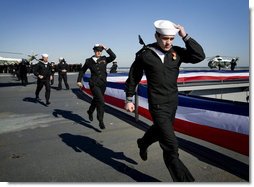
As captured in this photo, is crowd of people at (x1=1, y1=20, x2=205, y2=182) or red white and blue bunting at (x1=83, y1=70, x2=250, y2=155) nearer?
crowd of people at (x1=1, y1=20, x2=205, y2=182)

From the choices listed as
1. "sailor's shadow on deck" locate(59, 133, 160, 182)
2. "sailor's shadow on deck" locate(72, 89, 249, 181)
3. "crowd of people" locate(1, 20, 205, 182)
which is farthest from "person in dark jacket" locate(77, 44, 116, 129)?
"crowd of people" locate(1, 20, 205, 182)

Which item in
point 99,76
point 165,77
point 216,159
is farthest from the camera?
point 99,76

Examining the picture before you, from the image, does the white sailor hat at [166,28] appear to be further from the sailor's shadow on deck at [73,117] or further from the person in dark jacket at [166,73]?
the sailor's shadow on deck at [73,117]

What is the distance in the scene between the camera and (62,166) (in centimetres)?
387

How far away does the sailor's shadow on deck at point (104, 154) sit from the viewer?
139 inches

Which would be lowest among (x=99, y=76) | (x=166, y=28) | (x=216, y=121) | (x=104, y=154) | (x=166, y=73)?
(x=104, y=154)

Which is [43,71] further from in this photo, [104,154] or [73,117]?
[104,154]

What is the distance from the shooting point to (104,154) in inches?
173

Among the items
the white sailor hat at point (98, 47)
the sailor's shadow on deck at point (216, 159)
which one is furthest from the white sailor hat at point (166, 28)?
the white sailor hat at point (98, 47)

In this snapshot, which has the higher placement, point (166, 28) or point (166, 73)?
point (166, 28)

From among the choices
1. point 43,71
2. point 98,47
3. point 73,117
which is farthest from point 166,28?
point 43,71

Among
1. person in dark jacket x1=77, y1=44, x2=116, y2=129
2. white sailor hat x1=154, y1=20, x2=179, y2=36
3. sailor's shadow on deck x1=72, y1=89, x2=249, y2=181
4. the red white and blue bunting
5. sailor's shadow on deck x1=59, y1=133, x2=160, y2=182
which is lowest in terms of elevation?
sailor's shadow on deck x1=59, y1=133, x2=160, y2=182

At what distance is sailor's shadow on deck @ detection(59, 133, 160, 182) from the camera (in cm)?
353

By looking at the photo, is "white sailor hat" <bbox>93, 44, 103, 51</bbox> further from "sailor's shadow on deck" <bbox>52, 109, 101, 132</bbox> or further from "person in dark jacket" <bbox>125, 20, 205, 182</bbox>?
"person in dark jacket" <bbox>125, 20, 205, 182</bbox>
